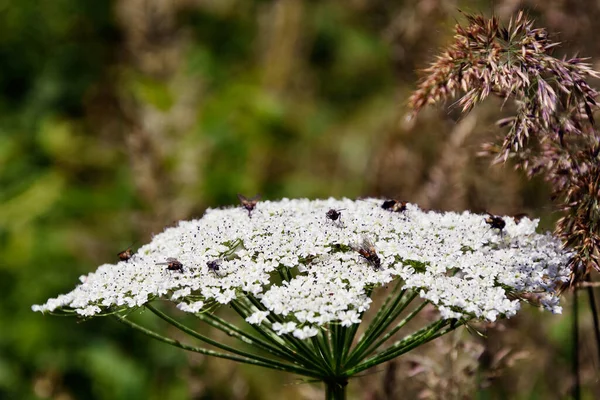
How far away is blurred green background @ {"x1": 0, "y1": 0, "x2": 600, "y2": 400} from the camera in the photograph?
4.67 meters

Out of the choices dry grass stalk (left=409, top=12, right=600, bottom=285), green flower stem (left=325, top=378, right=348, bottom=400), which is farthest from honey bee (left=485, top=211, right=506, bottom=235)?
green flower stem (left=325, top=378, right=348, bottom=400)

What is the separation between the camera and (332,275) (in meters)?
2.55

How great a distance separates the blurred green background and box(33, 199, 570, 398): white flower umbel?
70 cm

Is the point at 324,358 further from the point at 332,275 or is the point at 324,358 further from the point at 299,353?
the point at 332,275

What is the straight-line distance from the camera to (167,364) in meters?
5.95

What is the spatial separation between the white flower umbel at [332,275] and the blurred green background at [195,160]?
0.70 meters

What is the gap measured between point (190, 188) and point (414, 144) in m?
2.18

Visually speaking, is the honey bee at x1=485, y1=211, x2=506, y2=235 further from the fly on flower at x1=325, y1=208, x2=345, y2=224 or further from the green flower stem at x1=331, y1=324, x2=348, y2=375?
the green flower stem at x1=331, y1=324, x2=348, y2=375

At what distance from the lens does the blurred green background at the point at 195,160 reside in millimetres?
4668

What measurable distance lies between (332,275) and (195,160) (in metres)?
4.43

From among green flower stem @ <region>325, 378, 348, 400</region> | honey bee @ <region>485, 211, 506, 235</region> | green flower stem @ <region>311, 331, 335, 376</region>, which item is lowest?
green flower stem @ <region>325, 378, 348, 400</region>

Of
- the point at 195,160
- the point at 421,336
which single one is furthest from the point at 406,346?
the point at 195,160

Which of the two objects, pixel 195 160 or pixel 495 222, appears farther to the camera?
pixel 195 160

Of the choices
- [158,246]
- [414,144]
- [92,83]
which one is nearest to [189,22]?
[92,83]
